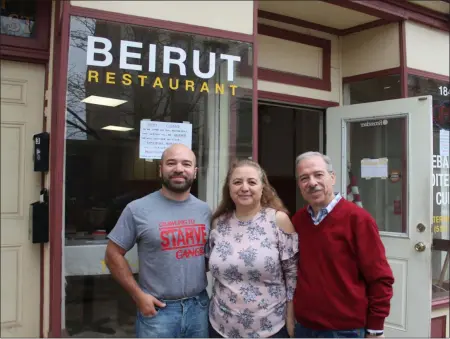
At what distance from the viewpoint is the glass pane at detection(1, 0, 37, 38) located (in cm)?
307

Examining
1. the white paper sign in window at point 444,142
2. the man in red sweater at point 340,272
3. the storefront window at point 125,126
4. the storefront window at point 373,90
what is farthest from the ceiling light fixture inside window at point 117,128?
the white paper sign in window at point 444,142

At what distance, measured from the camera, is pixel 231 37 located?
3229 mm

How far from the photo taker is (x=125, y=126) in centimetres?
300

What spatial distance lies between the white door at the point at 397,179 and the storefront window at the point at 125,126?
1442 millimetres

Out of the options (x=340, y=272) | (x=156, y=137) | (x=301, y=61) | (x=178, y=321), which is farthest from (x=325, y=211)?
(x=301, y=61)

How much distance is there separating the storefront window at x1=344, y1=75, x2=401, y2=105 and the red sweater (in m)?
2.66

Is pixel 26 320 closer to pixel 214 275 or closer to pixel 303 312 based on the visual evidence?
pixel 214 275

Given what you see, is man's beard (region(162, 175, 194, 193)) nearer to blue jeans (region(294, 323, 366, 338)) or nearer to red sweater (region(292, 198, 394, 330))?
red sweater (region(292, 198, 394, 330))

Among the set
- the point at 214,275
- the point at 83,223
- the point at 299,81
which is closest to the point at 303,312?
the point at 214,275

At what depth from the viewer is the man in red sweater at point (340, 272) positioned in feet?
6.10

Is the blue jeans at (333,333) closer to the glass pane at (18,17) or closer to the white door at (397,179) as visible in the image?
the white door at (397,179)

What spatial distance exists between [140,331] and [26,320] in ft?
4.57

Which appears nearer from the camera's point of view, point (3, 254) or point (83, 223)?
point (83, 223)

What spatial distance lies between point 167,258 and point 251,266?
0.39 meters
